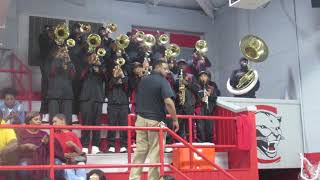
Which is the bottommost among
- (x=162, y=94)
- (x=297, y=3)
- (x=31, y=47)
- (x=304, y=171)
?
(x=304, y=171)

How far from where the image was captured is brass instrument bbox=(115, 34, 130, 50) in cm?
915

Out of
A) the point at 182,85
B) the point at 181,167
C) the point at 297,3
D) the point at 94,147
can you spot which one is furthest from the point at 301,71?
the point at 94,147

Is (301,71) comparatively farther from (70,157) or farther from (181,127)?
(70,157)

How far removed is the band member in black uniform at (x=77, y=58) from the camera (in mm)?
9055

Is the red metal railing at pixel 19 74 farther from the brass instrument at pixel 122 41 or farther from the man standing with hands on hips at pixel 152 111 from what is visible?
the man standing with hands on hips at pixel 152 111

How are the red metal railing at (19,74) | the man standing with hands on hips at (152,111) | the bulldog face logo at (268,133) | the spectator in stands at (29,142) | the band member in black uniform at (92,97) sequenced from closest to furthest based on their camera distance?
the man standing with hands on hips at (152,111)
the spectator in stands at (29,142)
the band member in black uniform at (92,97)
the bulldog face logo at (268,133)
the red metal railing at (19,74)

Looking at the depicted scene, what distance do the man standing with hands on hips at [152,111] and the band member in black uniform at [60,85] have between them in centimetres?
203

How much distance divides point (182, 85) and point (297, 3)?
460 centimetres

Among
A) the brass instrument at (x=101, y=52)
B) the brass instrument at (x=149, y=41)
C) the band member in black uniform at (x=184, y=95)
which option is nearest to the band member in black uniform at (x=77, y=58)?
the brass instrument at (x=101, y=52)

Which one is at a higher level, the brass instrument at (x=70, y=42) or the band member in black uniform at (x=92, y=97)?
the brass instrument at (x=70, y=42)

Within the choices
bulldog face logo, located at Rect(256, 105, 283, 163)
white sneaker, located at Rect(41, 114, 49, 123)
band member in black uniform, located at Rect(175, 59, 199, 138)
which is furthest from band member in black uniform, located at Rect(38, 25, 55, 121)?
bulldog face logo, located at Rect(256, 105, 283, 163)

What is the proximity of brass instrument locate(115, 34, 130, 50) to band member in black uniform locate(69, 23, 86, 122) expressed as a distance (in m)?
0.59

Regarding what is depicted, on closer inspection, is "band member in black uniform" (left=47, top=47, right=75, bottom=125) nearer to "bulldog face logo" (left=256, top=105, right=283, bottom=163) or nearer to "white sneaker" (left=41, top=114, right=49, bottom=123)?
"white sneaker" (left=41, top=114, right=49, bottom=123)

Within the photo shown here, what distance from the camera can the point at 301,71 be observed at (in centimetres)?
1209
